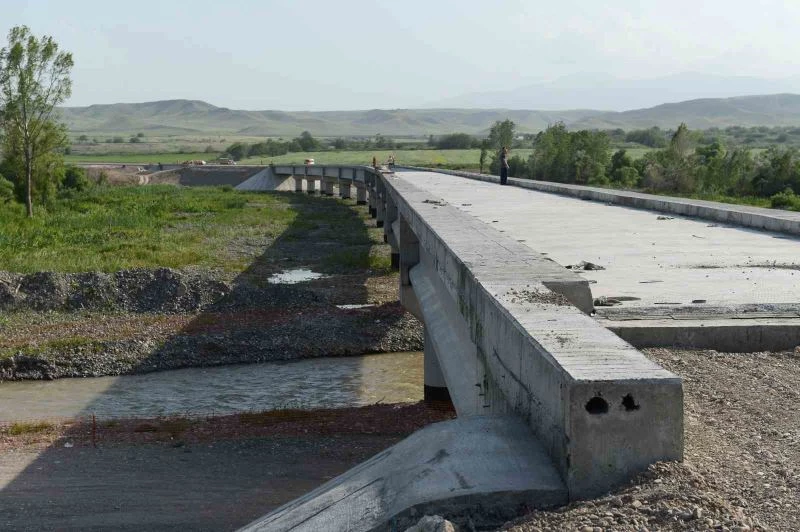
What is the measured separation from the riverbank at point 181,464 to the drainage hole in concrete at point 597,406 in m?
6.47

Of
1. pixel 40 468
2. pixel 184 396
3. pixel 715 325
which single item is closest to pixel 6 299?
pixel 184 396

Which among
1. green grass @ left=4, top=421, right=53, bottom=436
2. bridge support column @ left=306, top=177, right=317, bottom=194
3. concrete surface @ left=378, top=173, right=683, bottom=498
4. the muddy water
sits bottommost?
bridge support column @ left=306, top=177, right=317, bottom=194

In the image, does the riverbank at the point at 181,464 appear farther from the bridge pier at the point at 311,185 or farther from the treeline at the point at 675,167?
the bridge pier at the point at 311,185

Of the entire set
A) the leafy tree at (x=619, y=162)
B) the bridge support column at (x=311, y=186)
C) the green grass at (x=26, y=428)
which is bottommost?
the bridge support column at (x=311, y=186)

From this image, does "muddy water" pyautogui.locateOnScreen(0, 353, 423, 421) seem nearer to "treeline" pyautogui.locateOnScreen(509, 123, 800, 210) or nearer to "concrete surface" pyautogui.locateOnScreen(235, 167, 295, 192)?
→ "treeline" pyautogui.locateOnScreen(509, 123, 800, 210)

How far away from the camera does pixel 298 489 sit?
1189cm

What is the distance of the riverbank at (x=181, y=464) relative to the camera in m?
11.0

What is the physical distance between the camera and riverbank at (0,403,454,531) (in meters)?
11.0

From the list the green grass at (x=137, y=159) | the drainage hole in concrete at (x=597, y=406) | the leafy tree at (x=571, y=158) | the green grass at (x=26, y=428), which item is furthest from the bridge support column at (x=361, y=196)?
the green grass at (x=137, y=159)

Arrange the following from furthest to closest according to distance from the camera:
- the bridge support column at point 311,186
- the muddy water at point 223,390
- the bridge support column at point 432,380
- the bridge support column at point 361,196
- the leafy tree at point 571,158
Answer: the bridge support column at point 311,186
the bridge support column at point 361,196
the leafy tree at point 571,158
the muddy water at point 223,390
the bridge support column at point 432,380

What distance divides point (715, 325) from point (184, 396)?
11.8 meters

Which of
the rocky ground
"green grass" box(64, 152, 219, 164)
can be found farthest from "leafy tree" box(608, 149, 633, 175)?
"green grass" box(64, 152, 219, 164)

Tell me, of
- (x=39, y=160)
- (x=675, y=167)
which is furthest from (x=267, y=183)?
(x=675, y=167)

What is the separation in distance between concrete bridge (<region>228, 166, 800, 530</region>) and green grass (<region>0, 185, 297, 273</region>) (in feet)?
60.3
